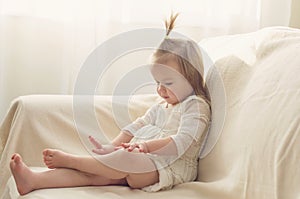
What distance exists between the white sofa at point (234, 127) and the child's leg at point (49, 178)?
0.10ft

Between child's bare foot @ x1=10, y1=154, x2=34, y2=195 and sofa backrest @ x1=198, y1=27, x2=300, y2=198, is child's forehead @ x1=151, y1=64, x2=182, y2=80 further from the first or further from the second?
child's bare foot @ x1=10, y1=154, x2=34, y2=195

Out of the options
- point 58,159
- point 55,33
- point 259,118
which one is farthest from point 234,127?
point 55,33

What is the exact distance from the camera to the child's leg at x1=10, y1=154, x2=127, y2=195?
1.36m

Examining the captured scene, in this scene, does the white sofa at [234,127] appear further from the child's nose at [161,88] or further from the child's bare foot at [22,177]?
the child's nose at [161,88]

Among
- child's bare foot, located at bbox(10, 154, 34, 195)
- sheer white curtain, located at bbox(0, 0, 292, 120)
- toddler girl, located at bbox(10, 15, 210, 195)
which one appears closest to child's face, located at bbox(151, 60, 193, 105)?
toddler girl, located at bbox(10, 15, 210, 195)

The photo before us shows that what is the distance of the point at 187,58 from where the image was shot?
4.99 feet

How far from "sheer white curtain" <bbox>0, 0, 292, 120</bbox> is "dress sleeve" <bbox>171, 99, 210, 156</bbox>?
94cm

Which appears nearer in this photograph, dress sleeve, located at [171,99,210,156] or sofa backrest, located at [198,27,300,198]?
sofa backrest, located at [198,27,300,198]

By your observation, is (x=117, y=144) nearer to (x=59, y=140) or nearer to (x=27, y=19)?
(x=59, y=140)

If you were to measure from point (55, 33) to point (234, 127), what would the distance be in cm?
116

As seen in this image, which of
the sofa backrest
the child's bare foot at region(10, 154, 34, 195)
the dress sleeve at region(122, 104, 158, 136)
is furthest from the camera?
the dress sleeve at region(122, 104, 158, 136)

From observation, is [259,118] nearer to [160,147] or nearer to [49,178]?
[160,147]

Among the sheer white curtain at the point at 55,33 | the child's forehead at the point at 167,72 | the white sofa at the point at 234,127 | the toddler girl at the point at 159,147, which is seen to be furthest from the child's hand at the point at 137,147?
the sheer white curtain at the point at 55,33

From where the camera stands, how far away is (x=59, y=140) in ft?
5.45
